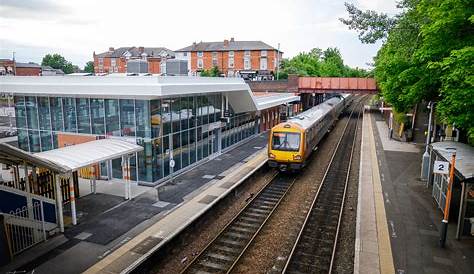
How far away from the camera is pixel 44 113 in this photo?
19750 mm

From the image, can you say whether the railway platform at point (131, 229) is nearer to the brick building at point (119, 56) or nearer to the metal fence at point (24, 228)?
the metal fence at point (24, 228)

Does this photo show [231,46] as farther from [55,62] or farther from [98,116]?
[55,62]

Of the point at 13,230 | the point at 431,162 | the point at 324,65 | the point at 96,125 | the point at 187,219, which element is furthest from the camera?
the point at 324,65

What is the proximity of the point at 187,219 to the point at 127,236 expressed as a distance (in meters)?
2.26

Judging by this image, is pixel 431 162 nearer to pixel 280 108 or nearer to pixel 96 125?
pixel 96 125

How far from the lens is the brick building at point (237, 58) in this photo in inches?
2574

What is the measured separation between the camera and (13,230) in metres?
11.2

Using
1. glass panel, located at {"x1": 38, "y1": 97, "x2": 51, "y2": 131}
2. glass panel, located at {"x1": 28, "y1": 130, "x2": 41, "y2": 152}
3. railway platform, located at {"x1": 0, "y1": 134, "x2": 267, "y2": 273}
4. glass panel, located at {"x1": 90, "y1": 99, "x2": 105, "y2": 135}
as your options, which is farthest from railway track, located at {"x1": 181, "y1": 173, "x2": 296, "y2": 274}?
glass panel, located at {"x1": 28, "y1": 130, "x2": 41, "y2": 152}

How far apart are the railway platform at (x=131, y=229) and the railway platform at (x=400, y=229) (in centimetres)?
593

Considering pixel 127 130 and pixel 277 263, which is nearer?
pixel 277 263

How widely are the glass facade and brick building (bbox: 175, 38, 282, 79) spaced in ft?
143

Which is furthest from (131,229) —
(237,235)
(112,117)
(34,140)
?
(34,140)

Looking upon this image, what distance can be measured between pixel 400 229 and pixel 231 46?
196ft

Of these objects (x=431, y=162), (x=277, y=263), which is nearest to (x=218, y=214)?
(x=277, y=263)
